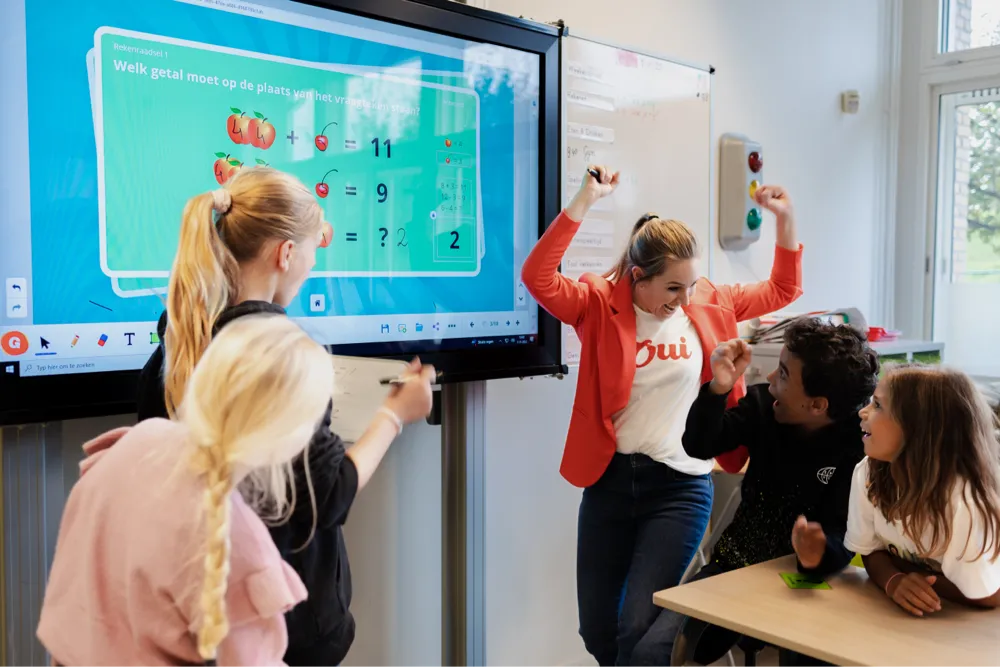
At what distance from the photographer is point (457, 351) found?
2.33 meters

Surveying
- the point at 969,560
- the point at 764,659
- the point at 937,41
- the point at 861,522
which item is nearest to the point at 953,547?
the point at 969,560

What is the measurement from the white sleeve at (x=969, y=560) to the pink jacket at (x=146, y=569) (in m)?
1.18

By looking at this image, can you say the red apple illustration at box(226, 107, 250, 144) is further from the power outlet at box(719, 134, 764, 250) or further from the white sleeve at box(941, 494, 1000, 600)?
the power outlet at box(719, 134, 764, 250)

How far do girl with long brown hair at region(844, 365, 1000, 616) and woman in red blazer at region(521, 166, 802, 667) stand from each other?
0.44m

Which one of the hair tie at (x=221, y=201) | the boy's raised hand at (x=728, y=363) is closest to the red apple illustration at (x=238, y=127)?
the hair tie at (x=221, y=201)

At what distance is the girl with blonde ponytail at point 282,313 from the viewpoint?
49.7 inches

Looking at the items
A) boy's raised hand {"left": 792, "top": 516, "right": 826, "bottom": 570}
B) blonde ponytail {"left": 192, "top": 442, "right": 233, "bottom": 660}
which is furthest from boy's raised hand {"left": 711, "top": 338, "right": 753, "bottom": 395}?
blonde ponytail {"left": 192, "top": 442, "right": 233, "bottom": 660}

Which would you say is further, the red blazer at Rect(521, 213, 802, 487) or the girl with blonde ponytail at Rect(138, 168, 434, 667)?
the red blazer at Rect(521, 213, 802, 487)

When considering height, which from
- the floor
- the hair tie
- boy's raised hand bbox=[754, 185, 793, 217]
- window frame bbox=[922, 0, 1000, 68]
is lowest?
the floor

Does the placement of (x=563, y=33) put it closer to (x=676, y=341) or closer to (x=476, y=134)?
(x=476, y=134)

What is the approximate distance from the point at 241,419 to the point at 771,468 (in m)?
1.32

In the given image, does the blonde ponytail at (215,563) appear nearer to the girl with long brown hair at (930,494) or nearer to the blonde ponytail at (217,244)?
the blonde ponytail at (217,244)

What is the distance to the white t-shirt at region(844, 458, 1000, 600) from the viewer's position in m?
1.58

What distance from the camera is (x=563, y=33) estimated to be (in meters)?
2.54
